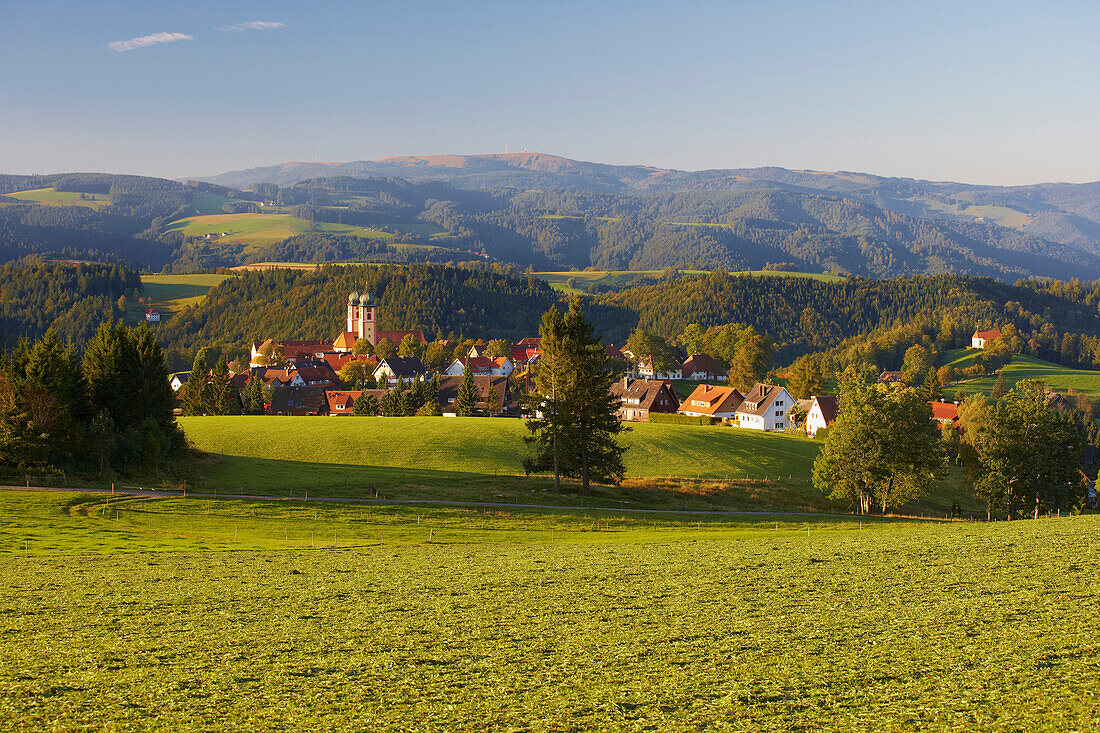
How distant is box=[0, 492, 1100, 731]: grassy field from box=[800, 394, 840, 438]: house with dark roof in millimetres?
61419

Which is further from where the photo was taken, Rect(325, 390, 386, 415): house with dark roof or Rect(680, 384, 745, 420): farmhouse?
Rect(325, 390, 386, 415): house with dark roof

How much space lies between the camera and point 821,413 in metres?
91.9

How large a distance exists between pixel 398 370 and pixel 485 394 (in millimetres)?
30242

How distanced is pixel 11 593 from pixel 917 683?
22.3 m

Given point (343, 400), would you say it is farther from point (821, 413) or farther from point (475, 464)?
point (821, 413)

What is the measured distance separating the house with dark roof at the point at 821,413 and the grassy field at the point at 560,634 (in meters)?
61.4

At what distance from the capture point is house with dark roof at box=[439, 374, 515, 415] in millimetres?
105000

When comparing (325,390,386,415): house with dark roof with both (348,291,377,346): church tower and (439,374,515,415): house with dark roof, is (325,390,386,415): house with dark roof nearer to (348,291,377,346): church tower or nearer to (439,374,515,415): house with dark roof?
(439,374,515,415): house with dark roof

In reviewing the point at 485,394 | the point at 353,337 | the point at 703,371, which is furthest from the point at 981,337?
the point at 353,337

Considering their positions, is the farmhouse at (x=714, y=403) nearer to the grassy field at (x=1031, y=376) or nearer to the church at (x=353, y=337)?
the grassy field at (x=1031, y=376)

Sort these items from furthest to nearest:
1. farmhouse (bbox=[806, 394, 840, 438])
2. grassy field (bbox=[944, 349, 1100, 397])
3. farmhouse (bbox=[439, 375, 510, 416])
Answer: grassy field (bbox=[944, 349, 1100, 397])
farmhouse (bbox=[439, 375, 510, 416])
farmhouse (bbox=[806, 394, 840, 438])

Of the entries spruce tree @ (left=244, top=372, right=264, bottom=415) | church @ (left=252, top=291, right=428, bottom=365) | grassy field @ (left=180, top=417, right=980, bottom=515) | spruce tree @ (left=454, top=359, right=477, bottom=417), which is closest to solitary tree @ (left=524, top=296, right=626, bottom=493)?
grassy field @ (left=180, top=417, right=980, bottom=515)

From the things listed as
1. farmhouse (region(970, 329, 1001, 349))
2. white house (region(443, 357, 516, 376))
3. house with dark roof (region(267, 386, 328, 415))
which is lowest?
house with dark roof (region(267, 386, 328, 415))

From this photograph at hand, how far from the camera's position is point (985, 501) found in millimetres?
58656
